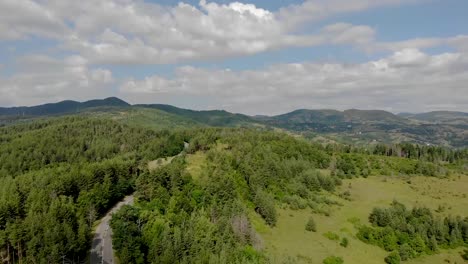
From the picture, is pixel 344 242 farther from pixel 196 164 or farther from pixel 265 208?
pixel 196 164

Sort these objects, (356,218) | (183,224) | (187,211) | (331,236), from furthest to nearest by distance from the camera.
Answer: (356,218), (331,236), (187,211), (183,224)

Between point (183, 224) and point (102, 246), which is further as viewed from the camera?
point (183, 224)

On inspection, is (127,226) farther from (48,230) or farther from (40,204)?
(40,204)

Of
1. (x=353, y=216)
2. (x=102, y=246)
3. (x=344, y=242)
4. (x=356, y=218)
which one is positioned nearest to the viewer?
(x=102, y=246)

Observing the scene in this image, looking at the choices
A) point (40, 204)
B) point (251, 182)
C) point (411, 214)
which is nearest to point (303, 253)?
point (251, 182)

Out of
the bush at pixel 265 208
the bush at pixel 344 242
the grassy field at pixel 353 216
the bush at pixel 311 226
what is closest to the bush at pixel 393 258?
the grassy field at pixel 353 216

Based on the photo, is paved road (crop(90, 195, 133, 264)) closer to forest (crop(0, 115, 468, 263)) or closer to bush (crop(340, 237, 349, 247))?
forest (crop(0, 115, 468, 263))

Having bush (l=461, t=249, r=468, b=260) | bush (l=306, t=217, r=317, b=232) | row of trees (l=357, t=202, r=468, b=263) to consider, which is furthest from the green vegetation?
bush (l=461, t=249, r=468, b=260)

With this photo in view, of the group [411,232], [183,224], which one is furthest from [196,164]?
[411,232]
